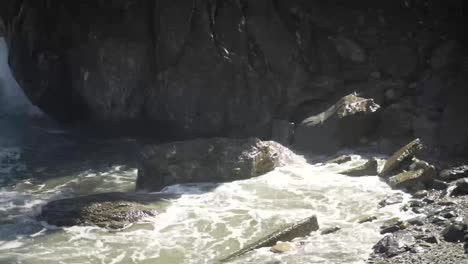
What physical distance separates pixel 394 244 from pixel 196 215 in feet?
13.9

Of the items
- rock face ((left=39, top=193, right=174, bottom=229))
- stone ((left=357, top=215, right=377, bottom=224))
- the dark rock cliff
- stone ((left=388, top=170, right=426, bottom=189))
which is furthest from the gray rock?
rock face ((left=39, top=193, right=174, bottom=229))

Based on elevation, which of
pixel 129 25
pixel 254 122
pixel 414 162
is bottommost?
pixel 414 162

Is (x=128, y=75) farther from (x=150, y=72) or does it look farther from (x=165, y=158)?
(x=165, y=158)

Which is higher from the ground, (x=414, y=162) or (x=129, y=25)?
(x=129, y=25)

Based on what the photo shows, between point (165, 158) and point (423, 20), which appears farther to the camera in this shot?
point (423, 20)

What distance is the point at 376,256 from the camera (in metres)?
8.52

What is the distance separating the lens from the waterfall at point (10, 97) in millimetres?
22469

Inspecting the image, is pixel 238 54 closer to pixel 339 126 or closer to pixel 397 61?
pixel 339 126

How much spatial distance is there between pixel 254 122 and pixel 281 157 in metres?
3.17

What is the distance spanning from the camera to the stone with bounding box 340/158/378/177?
13.7m

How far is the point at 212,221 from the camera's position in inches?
438

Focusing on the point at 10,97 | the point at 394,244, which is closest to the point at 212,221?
the point at 394,244

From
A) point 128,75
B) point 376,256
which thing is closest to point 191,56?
point 128,75

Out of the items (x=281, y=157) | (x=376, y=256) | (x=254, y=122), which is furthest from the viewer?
(x=254, y=122)
